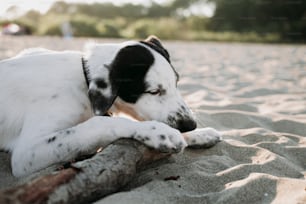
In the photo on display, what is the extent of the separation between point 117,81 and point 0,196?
1337mm

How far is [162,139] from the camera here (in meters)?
2.43

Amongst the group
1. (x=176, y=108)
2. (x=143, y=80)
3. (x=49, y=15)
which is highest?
(x=143, y=80)

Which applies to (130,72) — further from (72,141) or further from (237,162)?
(237,162)

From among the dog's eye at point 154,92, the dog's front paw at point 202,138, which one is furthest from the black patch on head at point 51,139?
the dog's front paw at point 202,138

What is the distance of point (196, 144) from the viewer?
301 cm

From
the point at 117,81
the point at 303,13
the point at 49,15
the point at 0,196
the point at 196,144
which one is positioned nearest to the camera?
the point at 0,196

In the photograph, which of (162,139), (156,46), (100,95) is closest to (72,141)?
(100,95)

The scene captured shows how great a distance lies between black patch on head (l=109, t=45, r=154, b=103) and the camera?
9.18ft

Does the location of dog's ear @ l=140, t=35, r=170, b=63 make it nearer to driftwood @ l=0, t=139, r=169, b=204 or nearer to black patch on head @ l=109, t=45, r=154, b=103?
black patch on head @ l=109, t=45, r=154, b=103

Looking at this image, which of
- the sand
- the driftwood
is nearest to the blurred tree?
the sand

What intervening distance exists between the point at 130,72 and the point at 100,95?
0.90 ft

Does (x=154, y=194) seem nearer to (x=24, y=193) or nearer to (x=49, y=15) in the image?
(x=24, y=193)

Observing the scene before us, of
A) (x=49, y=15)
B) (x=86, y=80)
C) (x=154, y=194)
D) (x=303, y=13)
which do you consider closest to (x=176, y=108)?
(x=86, y=80)

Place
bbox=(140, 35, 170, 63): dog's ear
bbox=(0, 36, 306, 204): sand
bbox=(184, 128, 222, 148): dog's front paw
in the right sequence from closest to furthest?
bbox=(0, 36, 306, 204): sand, bbox=(184, 128, 222, 148): dog's front paw, bbox=(140, 35, 170, 63): dog's ear
